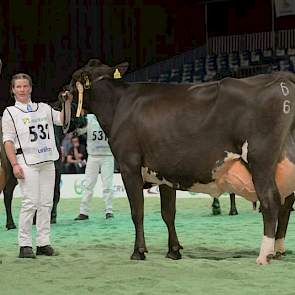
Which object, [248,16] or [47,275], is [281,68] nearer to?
[248,16]

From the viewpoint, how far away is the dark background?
2608cm

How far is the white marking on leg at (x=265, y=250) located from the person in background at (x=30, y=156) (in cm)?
241

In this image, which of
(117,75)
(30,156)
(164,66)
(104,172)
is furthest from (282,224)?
(164,66)

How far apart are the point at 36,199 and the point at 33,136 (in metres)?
0.69

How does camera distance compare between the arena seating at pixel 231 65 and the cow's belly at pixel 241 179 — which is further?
the arena seating at pixel 231 65

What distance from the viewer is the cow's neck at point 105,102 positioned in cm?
834

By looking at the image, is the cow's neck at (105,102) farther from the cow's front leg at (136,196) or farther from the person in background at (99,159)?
the person in background at (99,159)

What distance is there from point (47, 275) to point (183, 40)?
84.0 feet

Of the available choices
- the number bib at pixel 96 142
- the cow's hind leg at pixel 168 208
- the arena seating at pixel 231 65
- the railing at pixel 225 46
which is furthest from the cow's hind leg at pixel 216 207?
the railing at pixel 225 46

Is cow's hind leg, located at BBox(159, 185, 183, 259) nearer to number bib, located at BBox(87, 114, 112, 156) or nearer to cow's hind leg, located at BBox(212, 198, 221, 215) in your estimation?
number bib, located at BBox(87, 114, 112, 156)

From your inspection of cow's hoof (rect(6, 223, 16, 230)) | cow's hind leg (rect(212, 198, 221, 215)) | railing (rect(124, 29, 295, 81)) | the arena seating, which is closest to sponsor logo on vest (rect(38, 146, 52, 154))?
cow's hoof (rect(6, 223, 16, 230))

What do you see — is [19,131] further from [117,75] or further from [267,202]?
[267,202]

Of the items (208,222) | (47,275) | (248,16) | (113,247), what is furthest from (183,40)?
(47,275)

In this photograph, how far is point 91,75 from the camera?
27.9ft
